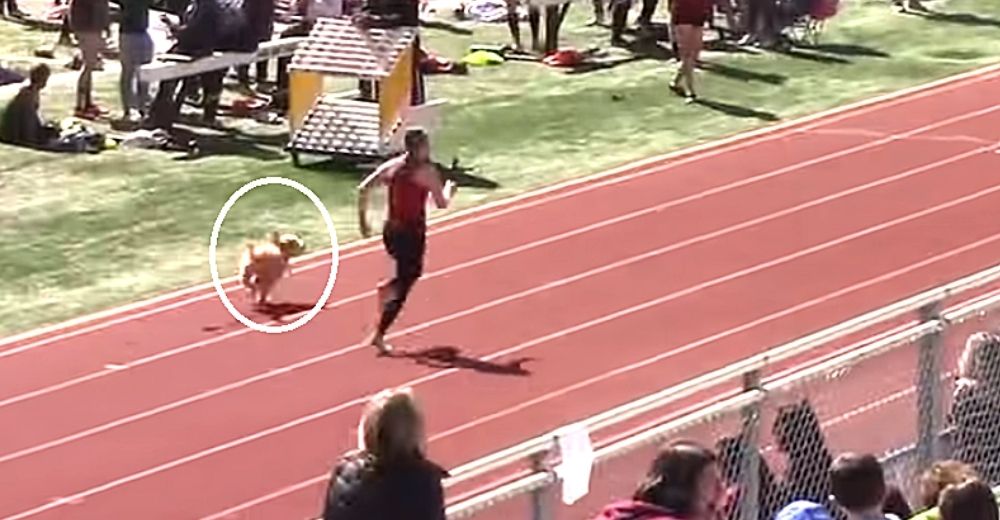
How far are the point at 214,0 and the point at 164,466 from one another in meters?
10.3

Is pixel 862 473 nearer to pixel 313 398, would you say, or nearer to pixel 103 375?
pixel 313 398

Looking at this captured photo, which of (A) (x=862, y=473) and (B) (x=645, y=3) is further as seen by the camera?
(B) (x=645, y=3)

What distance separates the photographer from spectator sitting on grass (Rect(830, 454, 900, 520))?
8.59m

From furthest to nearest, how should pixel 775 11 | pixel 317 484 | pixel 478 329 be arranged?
1. pixel 775 11
2. pixel 478 329
3. pixel 317 484

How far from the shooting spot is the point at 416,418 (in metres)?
8.73

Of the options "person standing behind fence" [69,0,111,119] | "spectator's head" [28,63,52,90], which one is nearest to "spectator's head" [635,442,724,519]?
"spectator's head" [28,63,52,90]

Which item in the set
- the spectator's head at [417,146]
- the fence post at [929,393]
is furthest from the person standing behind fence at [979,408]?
the spectator's head at [417,146]

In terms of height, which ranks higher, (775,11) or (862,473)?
(862,473)

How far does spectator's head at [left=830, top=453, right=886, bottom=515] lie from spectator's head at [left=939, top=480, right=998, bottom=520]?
18.9 inches

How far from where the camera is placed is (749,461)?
31.0 ft

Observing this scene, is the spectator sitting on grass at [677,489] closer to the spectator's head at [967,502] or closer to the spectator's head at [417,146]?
the spectator's head at [967,502]

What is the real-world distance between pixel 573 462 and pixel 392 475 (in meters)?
0.68

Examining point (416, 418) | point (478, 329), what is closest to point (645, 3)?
point (478, 329)

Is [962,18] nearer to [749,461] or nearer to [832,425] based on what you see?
[832,425]
